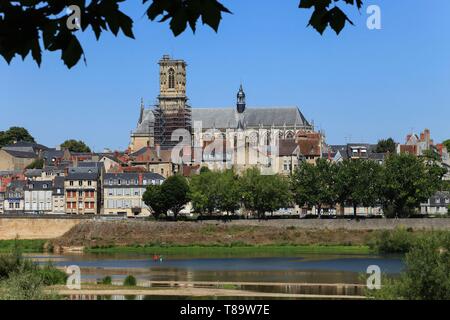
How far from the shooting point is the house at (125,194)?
10244cm

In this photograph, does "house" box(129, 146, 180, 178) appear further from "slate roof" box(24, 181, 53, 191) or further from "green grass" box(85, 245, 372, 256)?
"green grass" box(85, 245, 372, 256)

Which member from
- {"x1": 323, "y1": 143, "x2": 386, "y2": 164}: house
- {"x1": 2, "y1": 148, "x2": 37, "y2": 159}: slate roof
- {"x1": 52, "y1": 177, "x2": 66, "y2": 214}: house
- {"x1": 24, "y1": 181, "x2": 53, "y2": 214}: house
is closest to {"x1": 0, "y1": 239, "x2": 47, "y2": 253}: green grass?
{"x1": 52, "y1": 177, "x2": 66, "y2": 214}: house

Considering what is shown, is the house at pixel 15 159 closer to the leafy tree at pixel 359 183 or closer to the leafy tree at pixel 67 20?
the leafy tree at pixel 359 183

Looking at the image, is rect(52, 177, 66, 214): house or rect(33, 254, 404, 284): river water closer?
rect(33, 254, 404, 284): river water

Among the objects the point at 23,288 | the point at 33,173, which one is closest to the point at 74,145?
the point at 33,173

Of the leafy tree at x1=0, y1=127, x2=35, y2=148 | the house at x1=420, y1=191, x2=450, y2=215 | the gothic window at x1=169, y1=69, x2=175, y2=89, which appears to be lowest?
the house at x1=420, y1=191, x2=450, y2=215

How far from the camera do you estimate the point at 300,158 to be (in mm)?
112438

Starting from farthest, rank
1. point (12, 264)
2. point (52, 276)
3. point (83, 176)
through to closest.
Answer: point (83, 176)
point (52, 276)
point (12, 264)

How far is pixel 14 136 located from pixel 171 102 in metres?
30.8

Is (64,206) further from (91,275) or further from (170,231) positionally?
(91,275)

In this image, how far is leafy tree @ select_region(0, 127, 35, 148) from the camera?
15425 centimetres

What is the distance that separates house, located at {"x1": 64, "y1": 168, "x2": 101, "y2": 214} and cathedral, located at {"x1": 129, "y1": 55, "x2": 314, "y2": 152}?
101 feet

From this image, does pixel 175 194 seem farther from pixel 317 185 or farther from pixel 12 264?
pixel 12 264

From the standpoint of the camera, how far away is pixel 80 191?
Answer: 10131 centimetres
